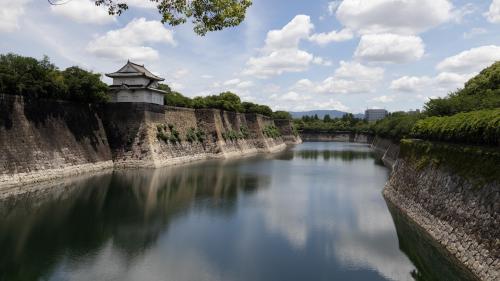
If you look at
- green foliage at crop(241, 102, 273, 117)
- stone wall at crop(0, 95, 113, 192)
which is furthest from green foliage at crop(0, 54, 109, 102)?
green foliage at crop(241, 102, 273, 117)

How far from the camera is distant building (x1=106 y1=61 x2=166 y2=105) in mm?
36062

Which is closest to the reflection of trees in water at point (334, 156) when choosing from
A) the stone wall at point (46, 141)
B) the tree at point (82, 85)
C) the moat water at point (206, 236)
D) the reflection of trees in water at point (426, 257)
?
the moat water at point (206, 236)

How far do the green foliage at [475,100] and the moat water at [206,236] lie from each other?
24.2 ft

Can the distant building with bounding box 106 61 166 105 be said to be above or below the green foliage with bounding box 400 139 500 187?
above

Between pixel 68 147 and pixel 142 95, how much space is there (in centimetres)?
1074

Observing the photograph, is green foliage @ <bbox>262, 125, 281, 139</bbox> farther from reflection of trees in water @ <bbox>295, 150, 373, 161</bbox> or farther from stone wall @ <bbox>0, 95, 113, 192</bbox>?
stone wall @ <bbox>0, 95, 113, 192</bbox>

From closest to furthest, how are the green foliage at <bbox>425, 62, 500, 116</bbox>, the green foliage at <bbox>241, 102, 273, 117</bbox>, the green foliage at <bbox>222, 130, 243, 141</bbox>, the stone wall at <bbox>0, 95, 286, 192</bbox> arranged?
the stone wall at <bbox>0, 95, 286, 192</bbox> < the green foliage at <bbox>425, 62, 500, 116</bbox> < the green foliage at <bbox>222, 130, 243, 141</bbox> < the green foliage at <bbox>241, 102, 273, 117</bbox>

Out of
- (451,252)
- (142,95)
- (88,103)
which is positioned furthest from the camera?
(142,95)

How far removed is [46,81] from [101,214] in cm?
1363

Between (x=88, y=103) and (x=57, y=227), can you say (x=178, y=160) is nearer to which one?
(x=88, y=103)

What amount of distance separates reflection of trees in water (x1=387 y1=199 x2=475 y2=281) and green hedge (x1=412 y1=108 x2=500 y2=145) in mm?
3684

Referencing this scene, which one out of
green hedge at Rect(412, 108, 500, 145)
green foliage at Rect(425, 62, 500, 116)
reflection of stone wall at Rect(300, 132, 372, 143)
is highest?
green foliage at Rect(425, 62, 500, 116)

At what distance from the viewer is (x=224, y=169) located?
33344mm

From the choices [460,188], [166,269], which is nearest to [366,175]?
[460,188]
